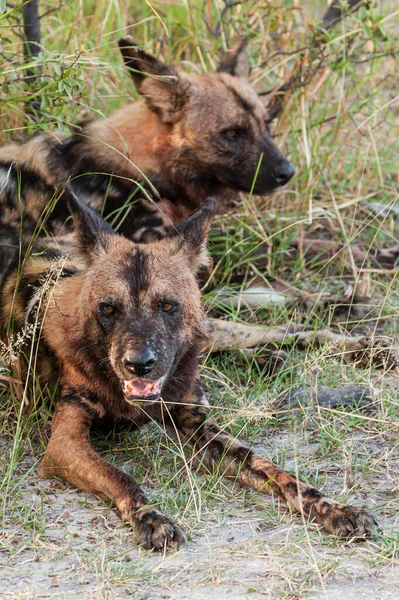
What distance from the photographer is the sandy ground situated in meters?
2.59

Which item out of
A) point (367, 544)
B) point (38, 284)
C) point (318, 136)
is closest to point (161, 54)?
point (318, 136)

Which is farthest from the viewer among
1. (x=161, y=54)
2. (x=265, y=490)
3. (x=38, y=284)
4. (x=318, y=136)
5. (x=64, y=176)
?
(x=161, y=54)

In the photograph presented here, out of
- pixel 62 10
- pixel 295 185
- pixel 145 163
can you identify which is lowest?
pixel 295 185

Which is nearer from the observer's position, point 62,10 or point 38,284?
point 38,284

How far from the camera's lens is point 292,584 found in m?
2.60

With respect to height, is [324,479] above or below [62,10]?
below

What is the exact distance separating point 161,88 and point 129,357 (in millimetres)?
2346

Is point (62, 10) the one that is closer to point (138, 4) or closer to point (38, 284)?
point (138, 4)

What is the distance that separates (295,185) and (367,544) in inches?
125

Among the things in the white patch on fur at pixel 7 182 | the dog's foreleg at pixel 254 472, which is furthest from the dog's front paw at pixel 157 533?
the white patch on fur at pixel 7 182

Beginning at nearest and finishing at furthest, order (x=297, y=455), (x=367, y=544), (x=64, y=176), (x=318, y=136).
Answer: (x=367, y=544), (x=297, y=455), (x=64, y=176), (x=318, y=136)

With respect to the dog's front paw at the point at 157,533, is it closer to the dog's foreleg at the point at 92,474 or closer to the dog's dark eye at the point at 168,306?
the dog's foreleg at the point at 92,474

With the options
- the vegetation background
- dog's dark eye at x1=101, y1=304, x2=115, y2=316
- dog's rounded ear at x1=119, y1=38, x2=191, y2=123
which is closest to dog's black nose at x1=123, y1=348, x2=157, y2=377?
dog's dark eye at x1=101, y1=304, x2=115, y2=316

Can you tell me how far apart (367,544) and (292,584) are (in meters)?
0.36
